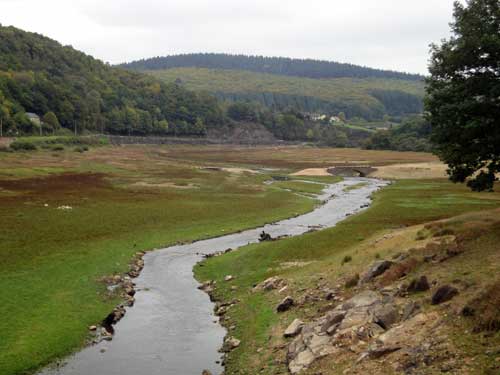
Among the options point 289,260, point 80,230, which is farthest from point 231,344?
point 80,230

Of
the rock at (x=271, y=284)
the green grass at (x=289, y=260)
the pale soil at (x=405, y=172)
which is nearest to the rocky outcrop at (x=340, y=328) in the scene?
the green grass at (x=289, y=260)

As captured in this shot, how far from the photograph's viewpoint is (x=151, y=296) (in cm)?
3856

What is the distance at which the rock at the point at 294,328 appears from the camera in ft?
91.7

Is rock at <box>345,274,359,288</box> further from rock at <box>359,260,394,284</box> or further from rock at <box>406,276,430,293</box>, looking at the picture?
rock at <box>406,276,430,293</box>

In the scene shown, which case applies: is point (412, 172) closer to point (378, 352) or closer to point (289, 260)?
point (289, 260)

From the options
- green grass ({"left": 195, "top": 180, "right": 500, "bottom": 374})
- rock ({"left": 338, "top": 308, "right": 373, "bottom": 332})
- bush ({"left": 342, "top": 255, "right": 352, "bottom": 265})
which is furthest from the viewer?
bush ({"left": 342, "top": 255, "right": 352, "bottom": 265})

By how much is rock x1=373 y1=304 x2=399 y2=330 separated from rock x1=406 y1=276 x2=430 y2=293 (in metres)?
2.25

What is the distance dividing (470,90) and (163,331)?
26522 millimetres

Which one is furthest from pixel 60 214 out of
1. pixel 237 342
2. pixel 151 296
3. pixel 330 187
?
pixel 330 187

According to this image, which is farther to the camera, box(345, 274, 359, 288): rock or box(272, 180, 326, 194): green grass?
box(272, 180, 326, 194): green grass

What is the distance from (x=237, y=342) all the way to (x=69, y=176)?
92.3 m

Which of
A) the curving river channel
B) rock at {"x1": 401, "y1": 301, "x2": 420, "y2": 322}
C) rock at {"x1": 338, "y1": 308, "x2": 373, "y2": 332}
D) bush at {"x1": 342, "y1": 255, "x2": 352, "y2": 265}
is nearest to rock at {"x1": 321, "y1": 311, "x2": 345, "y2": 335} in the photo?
rock at {"x1": 338, "y1": 308, "x2": 373, "y2": 332}

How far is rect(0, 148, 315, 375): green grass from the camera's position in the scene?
30828mm

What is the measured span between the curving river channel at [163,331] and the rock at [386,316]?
8.43m
